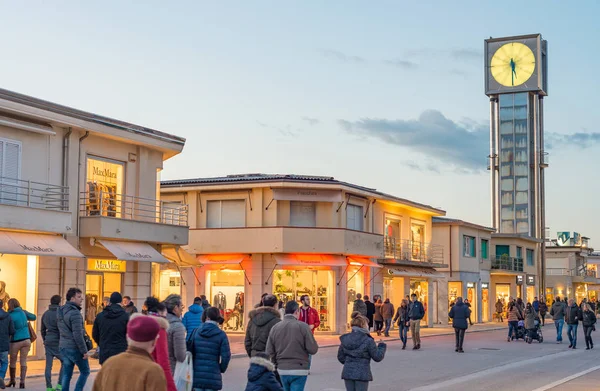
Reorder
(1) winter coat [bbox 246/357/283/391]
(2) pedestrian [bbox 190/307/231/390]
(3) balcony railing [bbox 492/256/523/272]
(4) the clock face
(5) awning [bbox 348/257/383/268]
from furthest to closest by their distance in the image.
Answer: (4) the clock face
(3) balcony railing [bbox 492/256/523/272]
(5) awning [bbox 348/257/383/268]
(2) pedestrian [bbox 190/307/231/390]
(1) winter coat [bbox 246/357/283/391]

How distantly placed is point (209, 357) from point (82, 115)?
1575 cm

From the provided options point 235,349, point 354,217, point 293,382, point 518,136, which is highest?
point 518,136

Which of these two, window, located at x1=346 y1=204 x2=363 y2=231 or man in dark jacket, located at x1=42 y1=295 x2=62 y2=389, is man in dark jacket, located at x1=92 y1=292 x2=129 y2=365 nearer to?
man in dark jacket, located at x1=42 y1=295 x2=62 y2=389

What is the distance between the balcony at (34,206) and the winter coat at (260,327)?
11.5 metres

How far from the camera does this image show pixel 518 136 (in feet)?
266

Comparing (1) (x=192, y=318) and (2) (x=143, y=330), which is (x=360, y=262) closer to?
(1) (x=192, y=318)

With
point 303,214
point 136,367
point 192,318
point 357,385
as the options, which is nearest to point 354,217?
point 303,214

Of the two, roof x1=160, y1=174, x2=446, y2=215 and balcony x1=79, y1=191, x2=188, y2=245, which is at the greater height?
roof x1=160, y1=174, x2=446, y2=215

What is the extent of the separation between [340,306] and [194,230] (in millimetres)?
7373

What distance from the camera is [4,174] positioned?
2209 centimetres

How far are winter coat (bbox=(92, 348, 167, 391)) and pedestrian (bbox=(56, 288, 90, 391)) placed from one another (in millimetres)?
7564

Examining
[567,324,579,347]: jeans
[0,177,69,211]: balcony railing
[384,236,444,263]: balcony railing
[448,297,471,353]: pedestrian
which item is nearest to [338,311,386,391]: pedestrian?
[0,177,69,211]: balcony railing

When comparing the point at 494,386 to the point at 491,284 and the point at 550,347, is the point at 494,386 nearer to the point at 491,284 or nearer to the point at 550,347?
the point at 550,347

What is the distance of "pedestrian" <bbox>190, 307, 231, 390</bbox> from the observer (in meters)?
9.55
